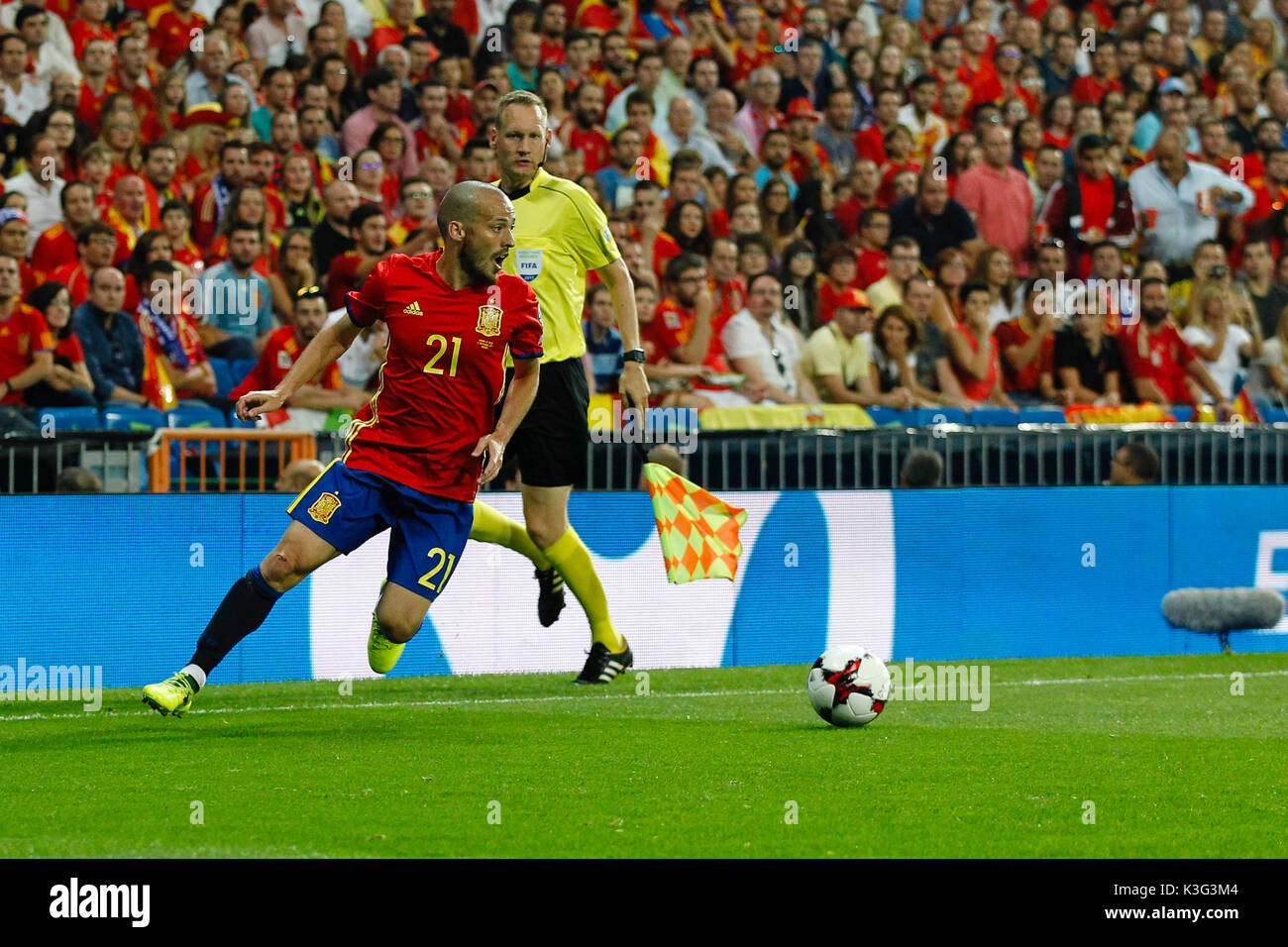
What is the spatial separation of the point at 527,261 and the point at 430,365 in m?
1.63

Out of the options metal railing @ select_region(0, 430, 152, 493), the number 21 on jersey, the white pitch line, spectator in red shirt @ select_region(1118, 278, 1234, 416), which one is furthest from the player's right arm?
spectator in red shirt @ select_region(1118, 278, 1234, 416)

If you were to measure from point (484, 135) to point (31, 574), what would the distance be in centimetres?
594

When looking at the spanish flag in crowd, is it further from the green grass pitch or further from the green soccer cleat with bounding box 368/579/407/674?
the green soccer cleat with bounding box 368/579/407/674

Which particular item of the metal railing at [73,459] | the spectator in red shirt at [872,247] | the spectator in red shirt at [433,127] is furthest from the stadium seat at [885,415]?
the metal railing at [73,459]

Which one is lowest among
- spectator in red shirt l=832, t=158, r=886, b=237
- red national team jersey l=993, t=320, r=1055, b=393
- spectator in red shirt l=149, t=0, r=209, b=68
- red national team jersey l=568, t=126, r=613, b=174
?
red national team jersey l=993, t=320, r=1055, b=393

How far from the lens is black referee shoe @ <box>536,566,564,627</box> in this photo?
9.69 metres

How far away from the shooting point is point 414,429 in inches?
304

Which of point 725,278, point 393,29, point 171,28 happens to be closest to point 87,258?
point 171,28

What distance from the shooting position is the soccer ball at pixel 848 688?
8.19 meters

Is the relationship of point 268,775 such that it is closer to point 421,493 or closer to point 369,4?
point 421,493

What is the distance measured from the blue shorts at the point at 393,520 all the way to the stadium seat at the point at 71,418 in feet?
13.6

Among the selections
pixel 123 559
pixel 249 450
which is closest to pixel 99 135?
pixel 249 450

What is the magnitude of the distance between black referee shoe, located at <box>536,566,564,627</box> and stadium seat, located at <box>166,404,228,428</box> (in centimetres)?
270

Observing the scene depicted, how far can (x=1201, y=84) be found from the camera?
19.8 meters
